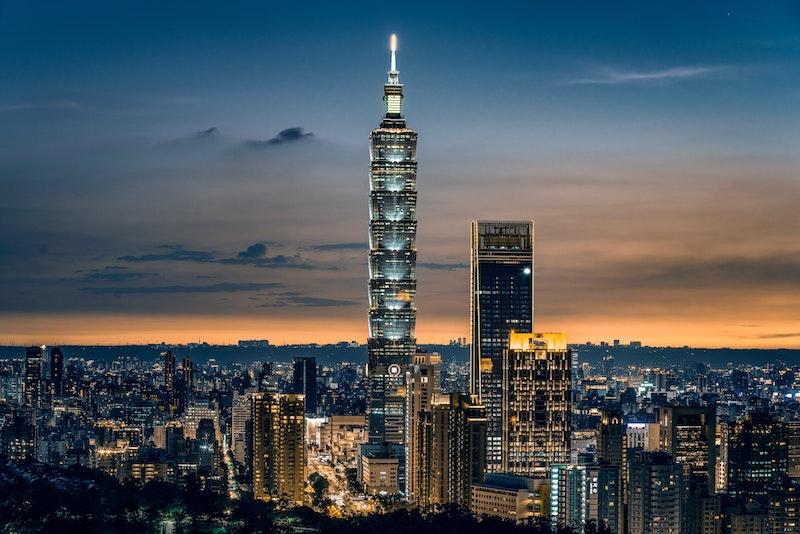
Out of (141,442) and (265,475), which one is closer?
(265,475)

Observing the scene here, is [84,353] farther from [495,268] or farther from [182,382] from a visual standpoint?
[495,268]

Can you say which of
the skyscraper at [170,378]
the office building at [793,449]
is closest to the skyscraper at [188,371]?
the skyscraper at [170,378]

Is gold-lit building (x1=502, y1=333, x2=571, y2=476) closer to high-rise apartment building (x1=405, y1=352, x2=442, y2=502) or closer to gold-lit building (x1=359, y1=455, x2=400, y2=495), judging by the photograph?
high-rise apartment building (x1=405, y1=352, x2=442, y2=502)

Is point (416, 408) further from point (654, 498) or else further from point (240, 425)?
point (654, 498)

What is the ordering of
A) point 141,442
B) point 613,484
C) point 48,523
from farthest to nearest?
1. point 141,442
2. point 613,484
3. point 48,523

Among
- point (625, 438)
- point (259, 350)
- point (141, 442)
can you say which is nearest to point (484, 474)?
point (625, 438)

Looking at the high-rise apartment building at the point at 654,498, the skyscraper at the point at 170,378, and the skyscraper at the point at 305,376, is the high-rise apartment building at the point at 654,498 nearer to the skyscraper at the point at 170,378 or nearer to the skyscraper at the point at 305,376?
the skyscraper at the point at 170,378

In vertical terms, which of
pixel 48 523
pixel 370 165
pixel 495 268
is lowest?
pixel 48 523
